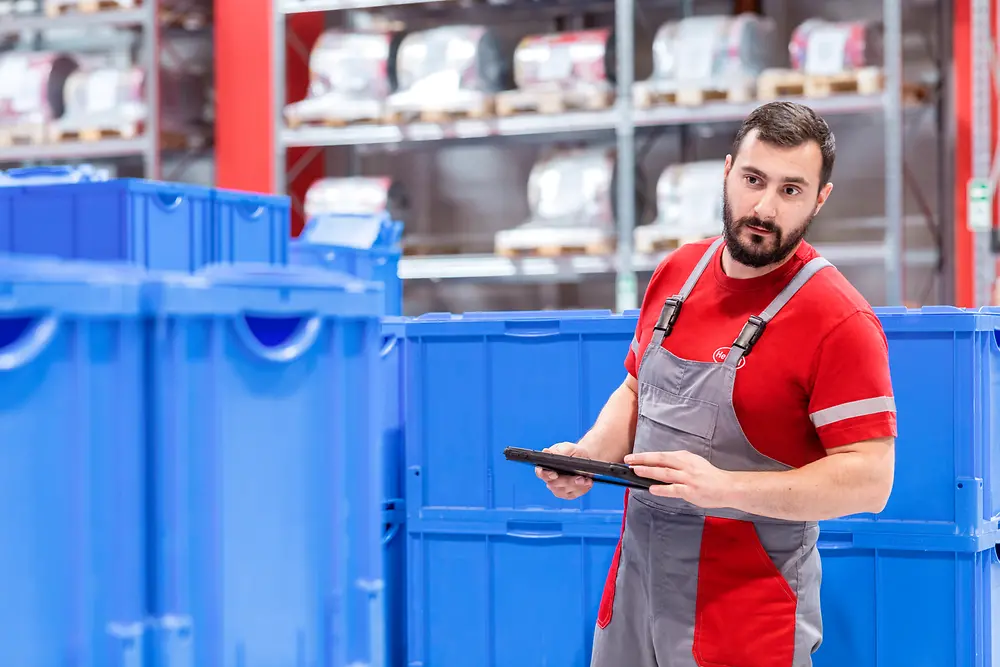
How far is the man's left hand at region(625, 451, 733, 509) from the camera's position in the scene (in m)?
2.02

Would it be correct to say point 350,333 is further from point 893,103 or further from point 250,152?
point 250,152

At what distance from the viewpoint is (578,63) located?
6.72m

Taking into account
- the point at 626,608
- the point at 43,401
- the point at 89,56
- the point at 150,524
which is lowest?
the point at 626,608

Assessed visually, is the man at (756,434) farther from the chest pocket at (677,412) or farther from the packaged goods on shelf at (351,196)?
the packaged goods on shelf at (351,196)

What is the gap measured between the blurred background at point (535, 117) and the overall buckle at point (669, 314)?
407cm

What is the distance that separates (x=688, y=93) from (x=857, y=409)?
4721mm

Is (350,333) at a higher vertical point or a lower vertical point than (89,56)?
lower

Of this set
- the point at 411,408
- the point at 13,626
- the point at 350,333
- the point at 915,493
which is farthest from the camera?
the point at 411,408

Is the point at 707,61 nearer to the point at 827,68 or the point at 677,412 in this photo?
the point at 827,68

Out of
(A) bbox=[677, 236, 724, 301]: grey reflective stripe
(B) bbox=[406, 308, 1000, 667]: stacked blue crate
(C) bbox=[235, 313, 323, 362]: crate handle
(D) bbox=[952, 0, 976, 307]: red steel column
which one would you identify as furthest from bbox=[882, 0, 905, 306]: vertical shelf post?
(C) bbox=[235, 313, 323, 362]: crate handle

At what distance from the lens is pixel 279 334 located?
199cm

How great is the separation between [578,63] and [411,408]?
3.82 metres

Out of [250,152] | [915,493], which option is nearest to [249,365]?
[915,493]

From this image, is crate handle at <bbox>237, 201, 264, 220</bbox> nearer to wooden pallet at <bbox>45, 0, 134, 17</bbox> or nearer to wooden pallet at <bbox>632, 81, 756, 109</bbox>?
wooden pallet at <bbox>632, 81, 756, 109</bbox>
